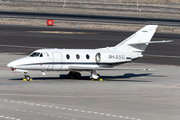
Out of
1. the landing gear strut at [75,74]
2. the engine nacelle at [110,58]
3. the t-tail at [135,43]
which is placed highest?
the t-tail at [135,43]

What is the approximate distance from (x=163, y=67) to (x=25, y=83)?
20807 millimetres

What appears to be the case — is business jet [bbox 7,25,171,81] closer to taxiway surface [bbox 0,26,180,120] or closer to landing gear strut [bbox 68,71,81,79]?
landing gear strut [bbox 68,71,81,79]

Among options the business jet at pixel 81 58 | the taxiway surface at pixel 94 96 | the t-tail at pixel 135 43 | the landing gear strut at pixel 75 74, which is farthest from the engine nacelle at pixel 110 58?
the landing gear strut at pixel 75 74

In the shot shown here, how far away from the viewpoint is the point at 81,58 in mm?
37156

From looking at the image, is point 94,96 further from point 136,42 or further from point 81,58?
point 136,42

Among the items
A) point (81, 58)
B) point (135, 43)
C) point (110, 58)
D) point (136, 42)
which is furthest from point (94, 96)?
point (136, 42)

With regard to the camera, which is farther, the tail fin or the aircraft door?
the tail fin

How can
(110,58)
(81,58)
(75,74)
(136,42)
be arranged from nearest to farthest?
(81,58) → (110,58) → (75,74) → (136,42)

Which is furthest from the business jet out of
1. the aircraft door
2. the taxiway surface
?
the taxiway surface

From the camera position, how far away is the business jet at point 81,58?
35.3 metres

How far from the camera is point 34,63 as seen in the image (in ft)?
115

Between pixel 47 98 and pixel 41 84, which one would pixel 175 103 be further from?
pixel 41 84

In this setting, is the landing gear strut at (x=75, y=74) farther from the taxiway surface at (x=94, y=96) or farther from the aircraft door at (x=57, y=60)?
the aircraft door at (x=57, y=60)

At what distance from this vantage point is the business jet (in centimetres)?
3531
